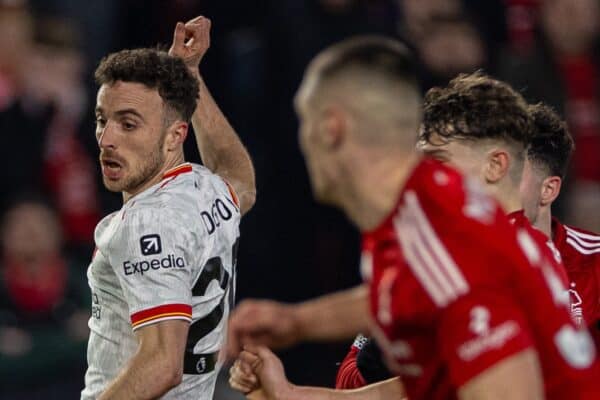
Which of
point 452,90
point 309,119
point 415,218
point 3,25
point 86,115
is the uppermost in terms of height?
point 3,25

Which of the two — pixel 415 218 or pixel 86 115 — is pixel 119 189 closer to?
pixel 415 218

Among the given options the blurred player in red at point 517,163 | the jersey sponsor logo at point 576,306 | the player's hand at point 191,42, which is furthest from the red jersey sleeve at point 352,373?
the player's hand at point 191,42

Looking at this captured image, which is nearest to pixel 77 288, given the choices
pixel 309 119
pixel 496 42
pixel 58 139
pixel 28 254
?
pixel 28 254

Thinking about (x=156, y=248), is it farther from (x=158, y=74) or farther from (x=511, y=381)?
(x=511, y=381)

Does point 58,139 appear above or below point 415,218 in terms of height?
above

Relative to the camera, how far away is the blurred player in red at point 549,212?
16.3 ft

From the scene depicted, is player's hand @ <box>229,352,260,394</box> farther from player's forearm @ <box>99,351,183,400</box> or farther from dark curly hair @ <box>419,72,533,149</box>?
dark curly hair @ <box>419,72,533,149</box>

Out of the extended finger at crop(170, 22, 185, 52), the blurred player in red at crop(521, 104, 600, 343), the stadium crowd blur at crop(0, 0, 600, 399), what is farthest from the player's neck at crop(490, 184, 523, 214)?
the stadium crowd blur at crop(0, 0, 600, 399)

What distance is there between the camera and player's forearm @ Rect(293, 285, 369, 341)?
11.3ft

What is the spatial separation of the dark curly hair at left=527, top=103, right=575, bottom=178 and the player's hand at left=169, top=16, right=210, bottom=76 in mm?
1334

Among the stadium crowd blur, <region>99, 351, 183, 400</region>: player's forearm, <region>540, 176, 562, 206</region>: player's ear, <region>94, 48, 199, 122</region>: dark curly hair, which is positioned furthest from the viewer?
the stadium crowd blur

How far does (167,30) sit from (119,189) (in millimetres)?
5305

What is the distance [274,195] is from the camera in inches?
387

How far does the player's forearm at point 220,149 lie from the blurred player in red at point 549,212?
43.8 inches
